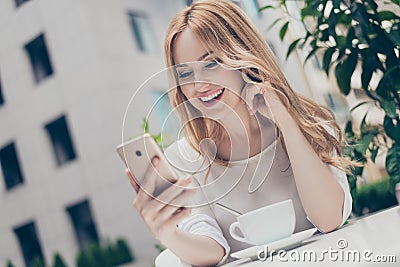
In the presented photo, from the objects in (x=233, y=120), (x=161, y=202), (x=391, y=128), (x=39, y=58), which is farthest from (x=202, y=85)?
(x=39, y=58)

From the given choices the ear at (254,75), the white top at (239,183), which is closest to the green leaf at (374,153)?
the white top at (239,183)

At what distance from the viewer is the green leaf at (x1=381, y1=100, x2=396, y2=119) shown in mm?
1518

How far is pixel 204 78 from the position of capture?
1312mm

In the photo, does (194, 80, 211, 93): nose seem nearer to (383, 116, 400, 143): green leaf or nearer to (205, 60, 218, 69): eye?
(205, 60, 218, 69): eye

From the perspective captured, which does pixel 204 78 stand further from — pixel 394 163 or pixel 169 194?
pixel 394 163

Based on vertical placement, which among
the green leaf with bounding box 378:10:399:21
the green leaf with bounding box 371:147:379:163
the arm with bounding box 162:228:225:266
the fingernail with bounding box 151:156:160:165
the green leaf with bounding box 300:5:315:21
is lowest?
the arm with bounding box 162:228:225:266

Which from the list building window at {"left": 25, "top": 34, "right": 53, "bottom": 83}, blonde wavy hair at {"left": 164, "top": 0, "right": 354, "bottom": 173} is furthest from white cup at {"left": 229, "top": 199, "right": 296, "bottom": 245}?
building window at {"left": 25, "top": 34, "right": 53, "bottom": 83}

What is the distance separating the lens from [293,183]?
134cm

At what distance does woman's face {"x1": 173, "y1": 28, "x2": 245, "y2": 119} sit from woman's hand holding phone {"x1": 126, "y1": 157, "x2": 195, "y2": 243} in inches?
11.9

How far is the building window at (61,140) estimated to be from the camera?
69.6 inches

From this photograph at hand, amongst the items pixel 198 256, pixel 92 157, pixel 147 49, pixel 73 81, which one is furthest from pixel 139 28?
pixel 198 256

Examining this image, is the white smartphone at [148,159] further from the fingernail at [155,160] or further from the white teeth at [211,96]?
the white teeth at [211,96]

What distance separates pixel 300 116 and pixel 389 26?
0.58 metres

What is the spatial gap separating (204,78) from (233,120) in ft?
0.42
